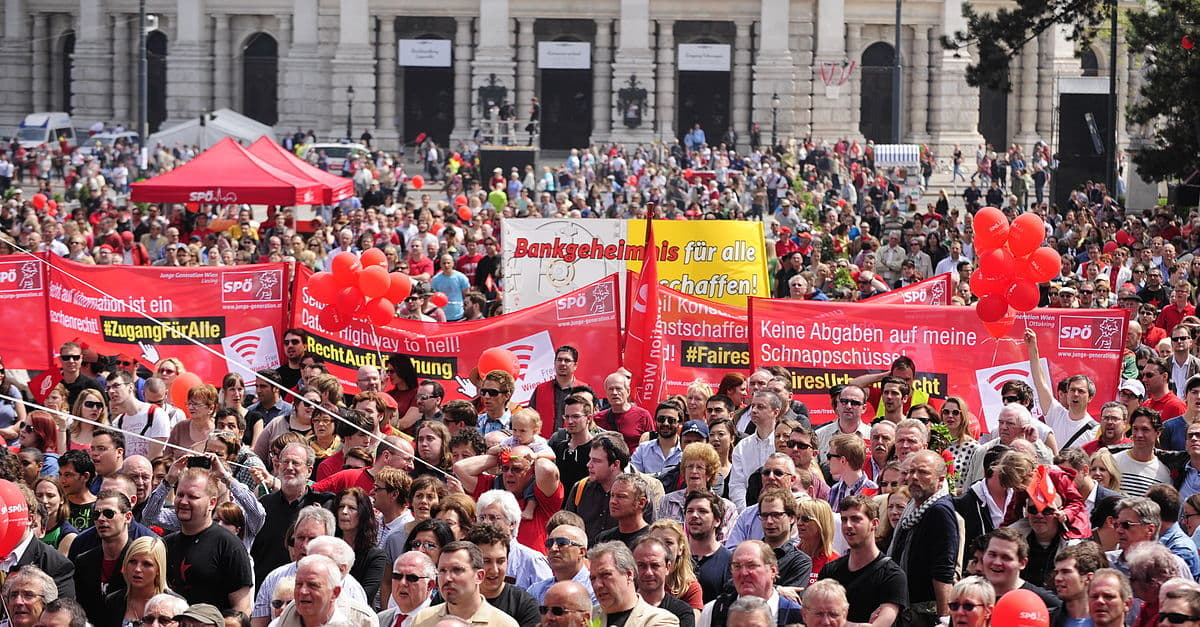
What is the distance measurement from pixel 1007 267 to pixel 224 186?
47.9ft

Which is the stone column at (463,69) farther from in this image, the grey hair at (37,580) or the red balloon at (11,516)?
the grey hair at (37,580)

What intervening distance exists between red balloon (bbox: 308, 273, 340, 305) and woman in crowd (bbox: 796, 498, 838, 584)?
6.69 meters

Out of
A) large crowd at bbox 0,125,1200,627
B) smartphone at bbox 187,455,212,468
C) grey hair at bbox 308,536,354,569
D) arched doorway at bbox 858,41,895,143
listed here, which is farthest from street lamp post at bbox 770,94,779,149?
grey hair at bbox 308,536,354,569

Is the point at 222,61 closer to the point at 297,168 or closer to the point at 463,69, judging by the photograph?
the point at 463,69

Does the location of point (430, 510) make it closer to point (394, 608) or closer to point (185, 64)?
point (394, 608)

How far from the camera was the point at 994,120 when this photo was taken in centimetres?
6088

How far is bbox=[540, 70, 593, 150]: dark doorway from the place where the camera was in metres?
60.2

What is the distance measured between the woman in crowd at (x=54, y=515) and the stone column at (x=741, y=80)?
163ft

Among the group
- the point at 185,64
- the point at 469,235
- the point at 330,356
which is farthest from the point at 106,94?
the point at 330,356

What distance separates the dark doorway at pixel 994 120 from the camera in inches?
2378

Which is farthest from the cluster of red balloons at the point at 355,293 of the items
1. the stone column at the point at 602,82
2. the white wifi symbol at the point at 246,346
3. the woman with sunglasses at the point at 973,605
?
the stone column at the point at 602,82

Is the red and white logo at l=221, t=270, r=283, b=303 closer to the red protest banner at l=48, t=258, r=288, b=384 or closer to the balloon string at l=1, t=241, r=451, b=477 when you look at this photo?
the red protest banner at l=48, t=258, r=288, b=384

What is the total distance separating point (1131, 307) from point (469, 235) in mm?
8677

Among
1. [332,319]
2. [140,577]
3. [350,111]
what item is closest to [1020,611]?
[140,577]
